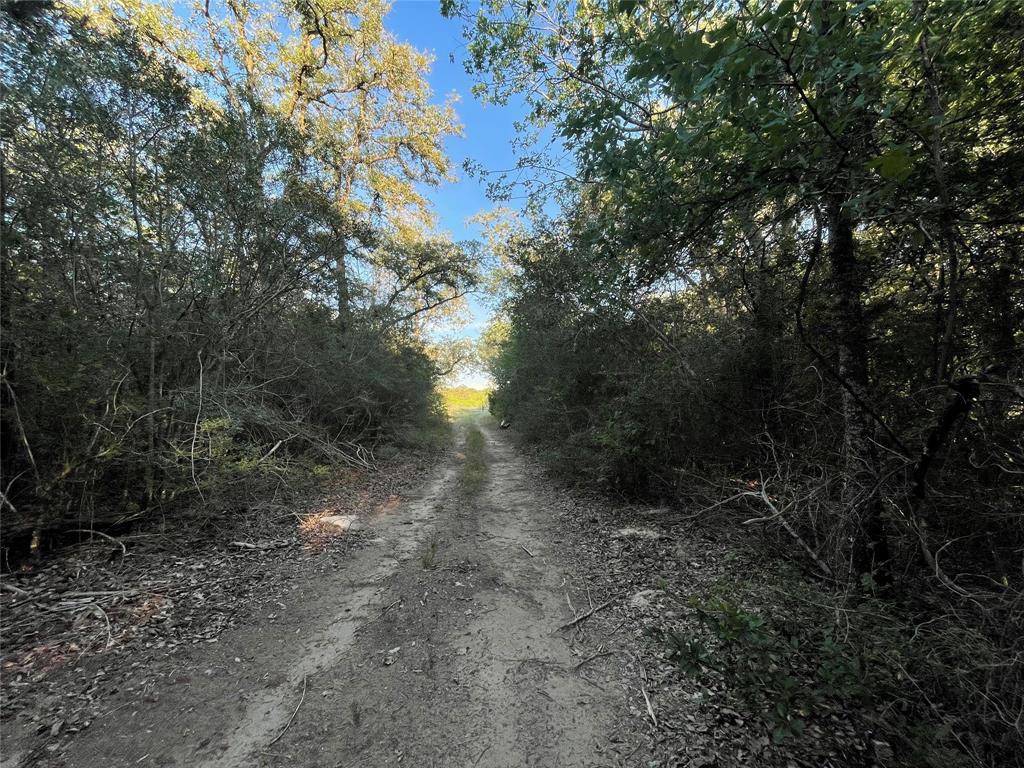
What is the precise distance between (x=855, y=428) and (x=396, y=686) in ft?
14.3

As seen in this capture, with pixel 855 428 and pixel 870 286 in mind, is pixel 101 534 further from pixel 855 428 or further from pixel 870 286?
pixel 870 286

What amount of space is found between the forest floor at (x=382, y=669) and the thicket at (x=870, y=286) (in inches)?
25.0

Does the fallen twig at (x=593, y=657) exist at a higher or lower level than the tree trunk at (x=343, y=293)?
lower

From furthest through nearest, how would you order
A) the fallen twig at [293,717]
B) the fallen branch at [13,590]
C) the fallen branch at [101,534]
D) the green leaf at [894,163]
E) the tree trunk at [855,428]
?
the fallen branch at [101,534] → the fallen branch at [13,590] → the tree trunk at [855,428] → the fallen twig at [293,717] → the green leaf at [894,163]

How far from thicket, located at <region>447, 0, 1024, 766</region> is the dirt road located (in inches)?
45.6

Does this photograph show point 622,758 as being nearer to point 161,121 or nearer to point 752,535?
point 752,535

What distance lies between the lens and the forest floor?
2.19 meters

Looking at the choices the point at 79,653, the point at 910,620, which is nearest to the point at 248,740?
the point at 79,653

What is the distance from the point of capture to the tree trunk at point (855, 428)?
10.2ft

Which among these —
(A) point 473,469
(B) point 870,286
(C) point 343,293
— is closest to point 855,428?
(B) point 870,286

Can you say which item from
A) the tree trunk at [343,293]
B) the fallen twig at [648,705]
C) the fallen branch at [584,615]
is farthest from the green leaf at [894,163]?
the tree trunk at [343,293]

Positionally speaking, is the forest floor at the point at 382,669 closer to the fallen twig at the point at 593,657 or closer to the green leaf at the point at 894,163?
the fallen twig at the point at 593,657

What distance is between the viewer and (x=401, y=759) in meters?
2.14

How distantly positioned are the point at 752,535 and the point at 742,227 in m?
3.67
